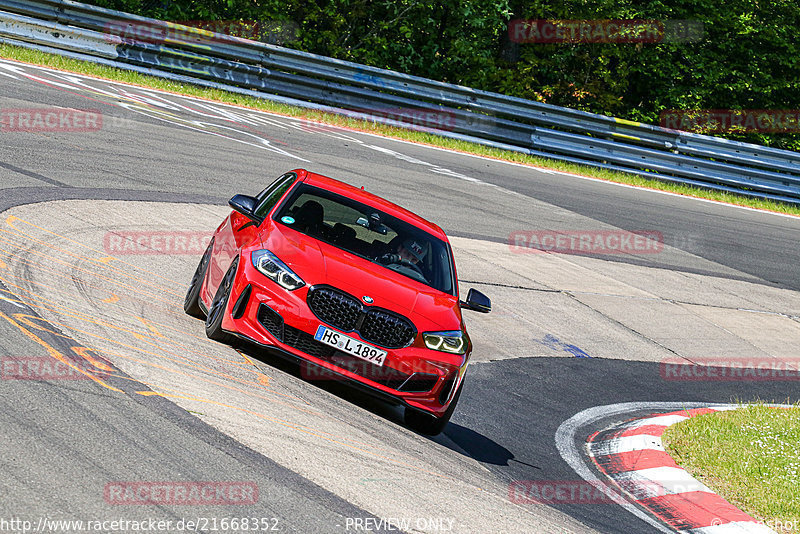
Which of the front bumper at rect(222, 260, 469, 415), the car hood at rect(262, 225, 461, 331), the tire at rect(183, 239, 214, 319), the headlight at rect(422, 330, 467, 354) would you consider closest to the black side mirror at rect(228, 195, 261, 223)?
the car hood at rect(262, 225, 461, 331)

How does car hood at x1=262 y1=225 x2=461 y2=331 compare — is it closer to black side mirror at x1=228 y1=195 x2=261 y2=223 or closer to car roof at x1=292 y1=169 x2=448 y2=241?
black side mirror at x1=228 y1=195 x2=261 y2=223

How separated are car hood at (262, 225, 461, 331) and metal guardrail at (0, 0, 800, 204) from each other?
1382 cm

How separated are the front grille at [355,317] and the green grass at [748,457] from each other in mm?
2700

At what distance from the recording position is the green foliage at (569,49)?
83.1 feet

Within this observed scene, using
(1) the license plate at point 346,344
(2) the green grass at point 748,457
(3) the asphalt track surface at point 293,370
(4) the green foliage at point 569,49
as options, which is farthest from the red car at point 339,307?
(4) the green foliage at point 569,49

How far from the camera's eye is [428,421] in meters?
7.00

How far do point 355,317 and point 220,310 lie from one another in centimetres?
105

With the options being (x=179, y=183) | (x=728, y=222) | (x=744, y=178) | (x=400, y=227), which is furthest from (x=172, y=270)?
(x=744, y=178)

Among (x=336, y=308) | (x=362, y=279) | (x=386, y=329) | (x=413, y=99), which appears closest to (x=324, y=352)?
(x=336, y=308)

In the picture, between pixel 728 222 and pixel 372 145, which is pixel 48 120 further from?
pixel 728 222

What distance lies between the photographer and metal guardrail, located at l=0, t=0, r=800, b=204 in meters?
19.6

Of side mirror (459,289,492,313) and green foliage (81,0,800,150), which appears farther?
green foliage (81,0,800,150)

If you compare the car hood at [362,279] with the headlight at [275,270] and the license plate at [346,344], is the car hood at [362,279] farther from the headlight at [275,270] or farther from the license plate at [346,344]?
the license plate at [346,344]

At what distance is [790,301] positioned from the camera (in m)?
15.8
